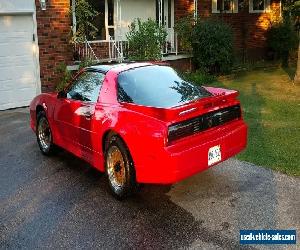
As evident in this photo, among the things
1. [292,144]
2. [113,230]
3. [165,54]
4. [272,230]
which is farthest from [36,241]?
[165,54]

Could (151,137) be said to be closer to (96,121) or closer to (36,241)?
Answer: (96,121)

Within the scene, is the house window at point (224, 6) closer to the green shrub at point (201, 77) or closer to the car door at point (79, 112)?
the green shrub at point (201, 77)

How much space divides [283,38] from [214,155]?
16.0 metres

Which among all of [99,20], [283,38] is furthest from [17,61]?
[283,38]

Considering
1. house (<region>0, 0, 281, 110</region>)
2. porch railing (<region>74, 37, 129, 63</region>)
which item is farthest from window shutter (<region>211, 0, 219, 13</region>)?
porch railing (<region>74, 37, 129, 63</region>)

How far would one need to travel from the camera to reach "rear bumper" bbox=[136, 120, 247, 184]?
4.63m

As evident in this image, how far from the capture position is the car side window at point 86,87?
5.87 m

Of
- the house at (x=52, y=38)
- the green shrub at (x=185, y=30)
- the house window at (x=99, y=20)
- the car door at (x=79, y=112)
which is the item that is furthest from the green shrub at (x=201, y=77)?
the car door at (x=79, y=112)

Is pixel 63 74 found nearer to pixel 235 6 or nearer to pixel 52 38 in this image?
pixel 52 38

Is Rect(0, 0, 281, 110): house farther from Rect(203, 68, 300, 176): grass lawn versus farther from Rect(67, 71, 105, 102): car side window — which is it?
Rect(67, 71, 105, 102): car side window

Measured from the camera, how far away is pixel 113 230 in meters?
4.50

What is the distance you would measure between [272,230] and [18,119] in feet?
25.6

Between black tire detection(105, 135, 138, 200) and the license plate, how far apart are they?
911 millimetres

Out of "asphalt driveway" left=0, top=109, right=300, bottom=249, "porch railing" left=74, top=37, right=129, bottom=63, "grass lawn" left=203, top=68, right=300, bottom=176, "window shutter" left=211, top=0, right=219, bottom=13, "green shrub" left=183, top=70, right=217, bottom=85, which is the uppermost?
"window shutter" left=211, top=0, right=219, bottom=13
